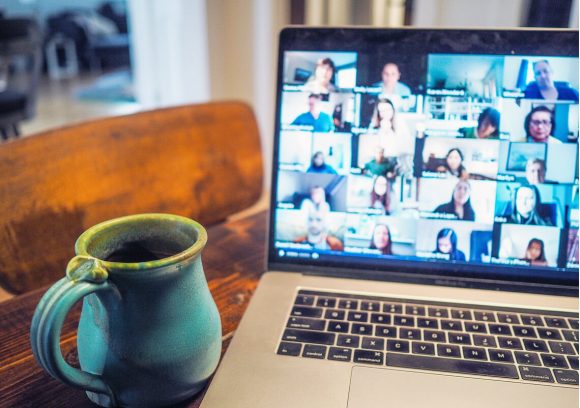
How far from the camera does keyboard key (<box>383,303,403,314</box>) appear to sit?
537mm

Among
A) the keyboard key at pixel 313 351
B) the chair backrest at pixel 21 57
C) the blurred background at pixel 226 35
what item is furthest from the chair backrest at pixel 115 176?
the chair backrest at pixel 21 57

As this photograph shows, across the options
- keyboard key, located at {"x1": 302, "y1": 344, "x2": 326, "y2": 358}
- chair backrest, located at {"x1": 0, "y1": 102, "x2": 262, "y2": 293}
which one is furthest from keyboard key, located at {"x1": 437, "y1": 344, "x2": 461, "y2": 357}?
chair backrest, located at {"x1": 0, "y1": 102, "x2": 262, "y2": 293}

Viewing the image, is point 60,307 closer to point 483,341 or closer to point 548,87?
point 483,341

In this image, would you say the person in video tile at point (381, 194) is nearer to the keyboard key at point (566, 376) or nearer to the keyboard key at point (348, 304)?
the keyboard key at point (348, 304)

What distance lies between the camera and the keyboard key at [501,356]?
0.47 m

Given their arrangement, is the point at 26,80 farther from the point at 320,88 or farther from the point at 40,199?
the point at 320,88

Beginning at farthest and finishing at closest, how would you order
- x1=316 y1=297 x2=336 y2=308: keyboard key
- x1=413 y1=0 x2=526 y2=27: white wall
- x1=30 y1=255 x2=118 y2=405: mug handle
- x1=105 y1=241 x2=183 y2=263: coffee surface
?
x1=413 y1=0 x2=526 y2=27: white wall, x1=316 y1=297 x2=336 y2=308: keyboard key, x1=105 y1=241 x2=183 y2=263: coffee surface, x1=30 y1=255 x2=118 y2=405: mug handle

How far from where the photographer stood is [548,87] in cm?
55

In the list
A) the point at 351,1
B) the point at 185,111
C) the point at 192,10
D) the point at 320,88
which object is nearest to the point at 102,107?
the point at 192,10

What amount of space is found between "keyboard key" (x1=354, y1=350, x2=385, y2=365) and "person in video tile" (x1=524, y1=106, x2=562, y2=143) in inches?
11.1

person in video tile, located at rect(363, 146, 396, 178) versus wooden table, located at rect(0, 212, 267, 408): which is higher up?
person in video tile, located at rect(363, 146, 396, 178)

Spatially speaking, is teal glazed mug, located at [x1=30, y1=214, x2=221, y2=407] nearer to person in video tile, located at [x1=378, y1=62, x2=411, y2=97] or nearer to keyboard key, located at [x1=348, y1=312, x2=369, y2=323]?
keyboard key, located at [x1=348, y1=312, x2=369, y2=323]

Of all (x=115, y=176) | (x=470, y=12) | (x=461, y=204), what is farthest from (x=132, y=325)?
(x=470, y=12)

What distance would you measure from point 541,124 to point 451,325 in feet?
0.76
